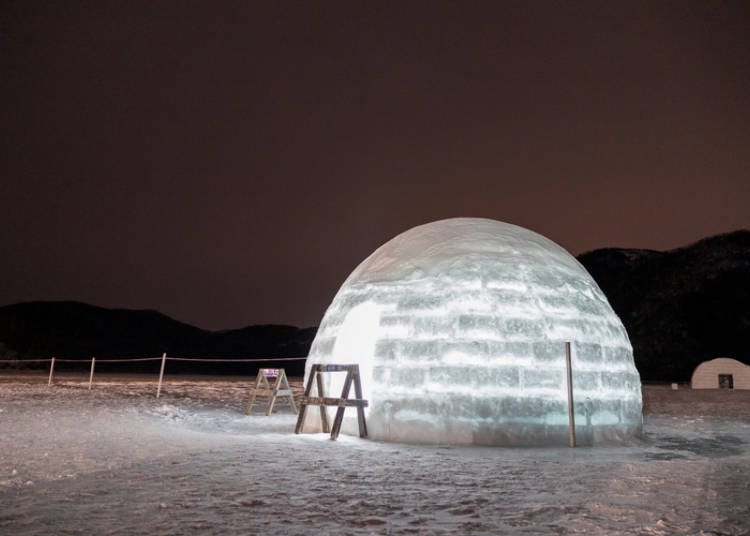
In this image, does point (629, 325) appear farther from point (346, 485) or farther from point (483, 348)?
point (346, 485)

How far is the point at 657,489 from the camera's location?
6977 mm

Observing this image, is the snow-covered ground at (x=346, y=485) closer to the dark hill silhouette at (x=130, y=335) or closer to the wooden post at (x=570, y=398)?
the wooden post at (x=570, y=398)

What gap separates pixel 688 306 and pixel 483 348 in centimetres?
8163

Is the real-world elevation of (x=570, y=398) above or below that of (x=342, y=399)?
above

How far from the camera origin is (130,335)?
119062 millimetres

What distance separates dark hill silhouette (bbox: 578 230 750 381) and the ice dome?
204 ft

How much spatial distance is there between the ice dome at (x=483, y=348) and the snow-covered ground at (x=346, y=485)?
548 millimetres

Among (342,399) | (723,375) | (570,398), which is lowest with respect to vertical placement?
(342,399)

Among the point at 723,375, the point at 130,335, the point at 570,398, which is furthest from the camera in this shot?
the point at 130,335

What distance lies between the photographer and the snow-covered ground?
17.7 feet

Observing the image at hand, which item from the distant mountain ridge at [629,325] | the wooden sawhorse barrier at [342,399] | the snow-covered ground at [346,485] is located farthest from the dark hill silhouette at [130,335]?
the snow-covered ground at [346,485]

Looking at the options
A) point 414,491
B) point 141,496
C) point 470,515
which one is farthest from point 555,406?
point 141,496

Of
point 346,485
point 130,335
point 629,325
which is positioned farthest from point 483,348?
point 130,335

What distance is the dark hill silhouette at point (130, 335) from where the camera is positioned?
355 feet
